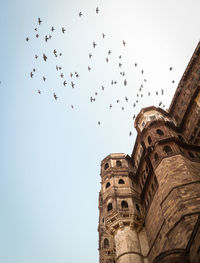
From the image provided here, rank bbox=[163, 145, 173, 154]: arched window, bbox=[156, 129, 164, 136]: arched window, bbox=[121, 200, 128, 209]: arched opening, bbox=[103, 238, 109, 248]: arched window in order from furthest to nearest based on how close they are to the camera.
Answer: bbox=[103, 238, 109, 248]: arched window → bbox=[156, 129, 164, 136]: arched window → bbox=[121, 200, 128, 209]: arched opening → bbox=[163, 145, 173, 154]: arched window

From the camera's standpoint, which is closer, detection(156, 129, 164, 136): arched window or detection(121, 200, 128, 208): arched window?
detection(121, 200, 128, 208): arched window

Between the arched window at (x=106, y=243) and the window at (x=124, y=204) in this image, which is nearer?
the window at (x=124, y=204)

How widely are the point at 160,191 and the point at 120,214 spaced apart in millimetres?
5879

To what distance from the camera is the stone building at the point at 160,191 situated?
1678 cm

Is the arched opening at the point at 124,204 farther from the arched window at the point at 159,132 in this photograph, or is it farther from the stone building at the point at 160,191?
the arched window at the point at 159,132

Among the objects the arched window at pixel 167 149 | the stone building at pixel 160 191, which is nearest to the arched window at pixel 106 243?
the stone building at pixel 160 191

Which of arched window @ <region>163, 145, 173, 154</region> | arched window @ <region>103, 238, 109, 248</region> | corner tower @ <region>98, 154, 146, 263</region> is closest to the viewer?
corner tower @ <region>98, 154, 146, 263</region>

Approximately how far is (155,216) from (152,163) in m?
5.45

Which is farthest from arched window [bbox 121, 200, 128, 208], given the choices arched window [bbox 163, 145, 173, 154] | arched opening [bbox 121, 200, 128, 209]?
arched window [bbox 163, 145, 173, 154]

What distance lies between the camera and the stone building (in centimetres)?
1678

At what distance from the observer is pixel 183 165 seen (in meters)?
21.5

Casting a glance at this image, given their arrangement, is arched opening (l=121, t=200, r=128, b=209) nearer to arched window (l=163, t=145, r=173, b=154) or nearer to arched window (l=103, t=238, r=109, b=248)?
arched window (l=163, t=145, r=173, b=154)

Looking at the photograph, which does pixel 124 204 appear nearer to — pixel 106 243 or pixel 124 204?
pixel 124 204

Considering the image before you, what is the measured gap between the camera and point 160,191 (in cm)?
2141
